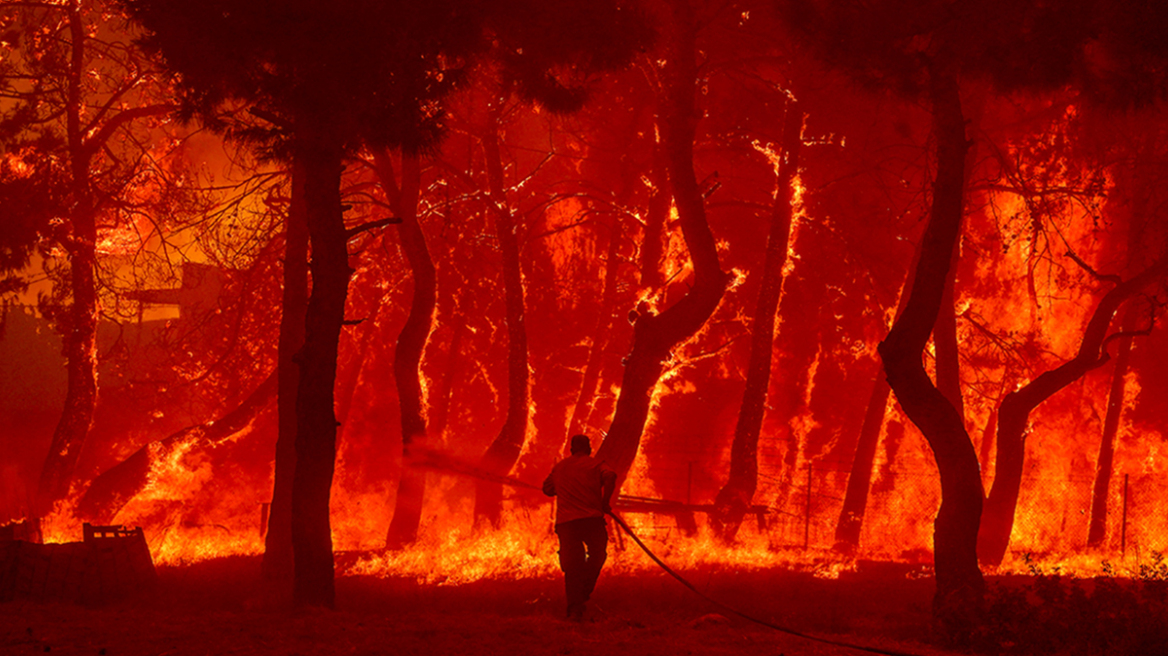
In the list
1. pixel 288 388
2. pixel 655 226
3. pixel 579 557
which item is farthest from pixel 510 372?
pixel 579 557

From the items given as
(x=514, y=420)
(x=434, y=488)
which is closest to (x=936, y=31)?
(x=514, y=420)

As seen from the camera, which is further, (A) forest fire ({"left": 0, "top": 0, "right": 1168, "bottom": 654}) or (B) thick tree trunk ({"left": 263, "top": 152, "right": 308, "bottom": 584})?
(B) thick tree trunk ({"left": 263, "top": 152, "right": 308, "bottom": 584})

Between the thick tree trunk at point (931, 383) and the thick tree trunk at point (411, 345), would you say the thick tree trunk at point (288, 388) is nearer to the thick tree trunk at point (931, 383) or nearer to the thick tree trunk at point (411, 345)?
the thick tree trunk at point (411, 345)

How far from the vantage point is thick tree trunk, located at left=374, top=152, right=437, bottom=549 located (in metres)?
18.4

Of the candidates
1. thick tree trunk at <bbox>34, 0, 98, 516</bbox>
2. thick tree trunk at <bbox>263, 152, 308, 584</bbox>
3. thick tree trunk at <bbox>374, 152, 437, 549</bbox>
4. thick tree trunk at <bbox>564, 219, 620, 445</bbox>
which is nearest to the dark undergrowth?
thick tree trunk at <bbox>263, 152, 308, 584</bbox>

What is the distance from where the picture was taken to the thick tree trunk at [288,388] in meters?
14.0

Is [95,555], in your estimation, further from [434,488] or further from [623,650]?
[434,488]

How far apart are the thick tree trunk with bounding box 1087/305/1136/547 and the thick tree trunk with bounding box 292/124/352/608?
16980mm

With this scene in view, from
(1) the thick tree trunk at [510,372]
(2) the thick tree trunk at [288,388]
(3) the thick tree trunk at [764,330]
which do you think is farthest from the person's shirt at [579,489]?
(3) the thick tree trunk at [764,330]

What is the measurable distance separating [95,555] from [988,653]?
969 centimetres

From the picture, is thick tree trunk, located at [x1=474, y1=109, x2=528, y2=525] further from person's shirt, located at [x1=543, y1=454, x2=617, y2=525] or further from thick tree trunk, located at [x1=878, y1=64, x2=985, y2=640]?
thick tree trunk, located at [x1=878, y1=64, x2=985, y2=640]

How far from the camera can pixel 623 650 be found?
826cm

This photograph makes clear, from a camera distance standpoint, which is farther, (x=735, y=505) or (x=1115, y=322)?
(x=1115, y=322)

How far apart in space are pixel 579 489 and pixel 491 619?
1.49m
